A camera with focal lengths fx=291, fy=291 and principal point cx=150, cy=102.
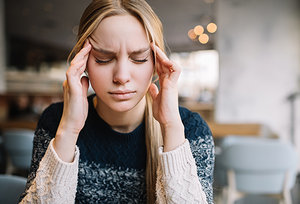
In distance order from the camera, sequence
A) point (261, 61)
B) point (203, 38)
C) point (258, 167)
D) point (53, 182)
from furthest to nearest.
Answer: point (203, 38) → point (261, 61) → point (258, 167) → point (53, 182)

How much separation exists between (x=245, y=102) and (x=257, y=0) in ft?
4.86

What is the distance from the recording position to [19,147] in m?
2.53

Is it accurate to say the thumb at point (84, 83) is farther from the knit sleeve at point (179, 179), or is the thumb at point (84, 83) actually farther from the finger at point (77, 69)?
the knit sleeve at point (179, 179)

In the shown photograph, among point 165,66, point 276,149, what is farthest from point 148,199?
point 276,149

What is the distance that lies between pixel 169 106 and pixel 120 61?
0.19 meters

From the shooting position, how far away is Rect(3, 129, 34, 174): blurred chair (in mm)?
2490

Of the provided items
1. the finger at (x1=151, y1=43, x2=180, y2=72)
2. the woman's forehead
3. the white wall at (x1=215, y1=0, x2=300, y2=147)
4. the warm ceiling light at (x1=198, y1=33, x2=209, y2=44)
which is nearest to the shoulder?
the finger at (x1=151, y1=43, x2=180, y2=72)

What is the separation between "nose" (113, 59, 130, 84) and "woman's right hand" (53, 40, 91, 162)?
96 mm

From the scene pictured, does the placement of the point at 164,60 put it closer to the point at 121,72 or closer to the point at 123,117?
the point at 121,72

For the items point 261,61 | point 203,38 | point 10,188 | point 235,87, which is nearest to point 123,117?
point 10,188

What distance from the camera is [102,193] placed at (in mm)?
983

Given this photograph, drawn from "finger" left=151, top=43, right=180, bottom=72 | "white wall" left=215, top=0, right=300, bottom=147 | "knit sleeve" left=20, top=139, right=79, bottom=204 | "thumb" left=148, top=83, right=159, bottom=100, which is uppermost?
"white wall" left=215, top=0, right=300, bottom=147

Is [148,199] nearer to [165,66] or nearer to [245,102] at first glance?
[165,66]

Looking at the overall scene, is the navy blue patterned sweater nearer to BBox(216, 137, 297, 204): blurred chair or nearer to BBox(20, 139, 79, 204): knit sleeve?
BBox(20, 139, 79, 204): knit sleeve
